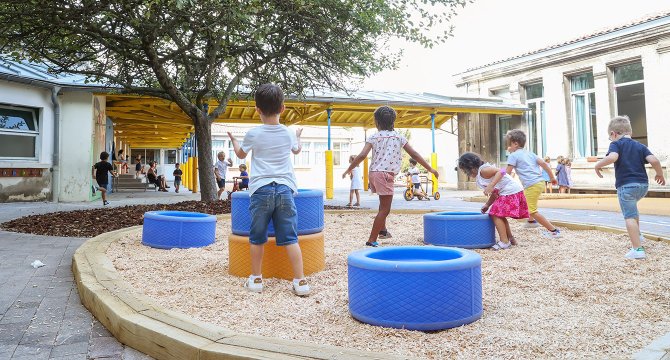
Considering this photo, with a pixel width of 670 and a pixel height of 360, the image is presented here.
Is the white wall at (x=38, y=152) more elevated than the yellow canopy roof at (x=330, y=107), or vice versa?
the yellow canopy roof at (x=330, y=107)

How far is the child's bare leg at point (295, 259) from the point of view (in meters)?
3.47

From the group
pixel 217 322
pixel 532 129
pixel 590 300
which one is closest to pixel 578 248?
pixel 590 300

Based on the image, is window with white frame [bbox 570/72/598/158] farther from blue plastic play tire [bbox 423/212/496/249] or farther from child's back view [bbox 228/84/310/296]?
child's back view [bbox 228/84/310/296]

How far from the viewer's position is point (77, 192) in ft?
46.2

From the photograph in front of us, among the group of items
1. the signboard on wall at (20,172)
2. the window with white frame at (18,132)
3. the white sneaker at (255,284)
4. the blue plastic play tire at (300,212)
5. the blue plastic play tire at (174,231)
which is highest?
the window with white frame at (18,132)

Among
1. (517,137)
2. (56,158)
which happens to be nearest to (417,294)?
(517,137)

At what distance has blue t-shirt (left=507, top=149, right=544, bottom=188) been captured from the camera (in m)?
6.47

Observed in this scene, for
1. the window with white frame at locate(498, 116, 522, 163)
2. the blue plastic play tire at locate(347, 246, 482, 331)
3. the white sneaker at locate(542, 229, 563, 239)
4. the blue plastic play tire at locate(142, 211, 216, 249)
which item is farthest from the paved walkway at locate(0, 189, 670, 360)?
the window with white frame at locate(498, 116, 522, 163)

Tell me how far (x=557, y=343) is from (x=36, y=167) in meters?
14.7

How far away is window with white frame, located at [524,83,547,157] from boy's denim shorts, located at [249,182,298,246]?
65.7ft

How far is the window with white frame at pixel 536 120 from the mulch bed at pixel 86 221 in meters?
16.6

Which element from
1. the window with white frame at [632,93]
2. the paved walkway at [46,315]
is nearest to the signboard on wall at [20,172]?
the paved walkway at [46,315]

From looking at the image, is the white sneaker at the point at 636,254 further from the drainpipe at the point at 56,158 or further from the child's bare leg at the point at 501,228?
the drainpipe at the point at 56,158

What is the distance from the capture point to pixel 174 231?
5492 mm
